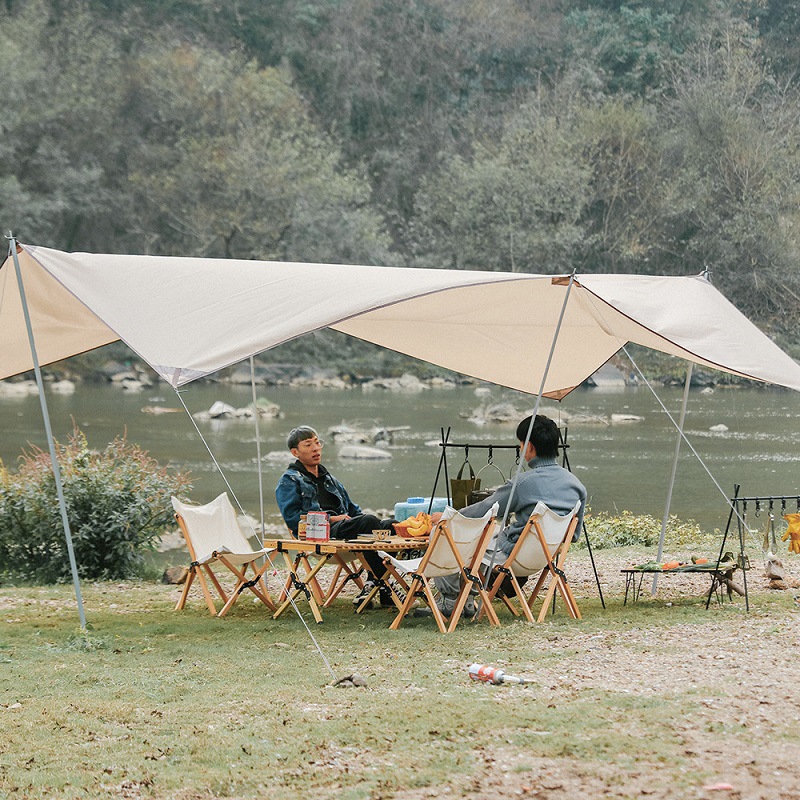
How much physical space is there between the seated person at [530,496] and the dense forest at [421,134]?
3088 centimetres

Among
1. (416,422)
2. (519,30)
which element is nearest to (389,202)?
(519,30)

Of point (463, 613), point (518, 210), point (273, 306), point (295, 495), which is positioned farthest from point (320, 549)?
point (518, 210)

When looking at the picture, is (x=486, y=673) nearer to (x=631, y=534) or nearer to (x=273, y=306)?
(x=273, y=306)

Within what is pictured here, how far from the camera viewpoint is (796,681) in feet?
14.6

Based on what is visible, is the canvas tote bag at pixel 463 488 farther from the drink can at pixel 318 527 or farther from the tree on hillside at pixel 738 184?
the tree on hillside at pixel 738 184

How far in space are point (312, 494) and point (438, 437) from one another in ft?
50.6

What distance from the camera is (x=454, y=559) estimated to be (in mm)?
5715

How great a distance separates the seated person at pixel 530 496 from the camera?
597 cm

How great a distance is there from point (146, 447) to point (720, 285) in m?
26.9

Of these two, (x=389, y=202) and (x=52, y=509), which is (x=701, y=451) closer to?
(x=52, y=509)

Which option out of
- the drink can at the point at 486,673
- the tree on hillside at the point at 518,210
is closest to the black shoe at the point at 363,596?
the drink can at the point at 486,673

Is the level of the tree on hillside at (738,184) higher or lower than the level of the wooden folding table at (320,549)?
higher

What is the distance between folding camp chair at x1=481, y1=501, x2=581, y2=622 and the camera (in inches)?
228

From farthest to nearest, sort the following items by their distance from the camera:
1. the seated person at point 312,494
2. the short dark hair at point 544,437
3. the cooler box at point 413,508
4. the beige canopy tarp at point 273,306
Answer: the cooler box at point 413,508, the seated person at point 312,494, the short dark hair at point 544,437, the beige canopy tarp at point 273,306
